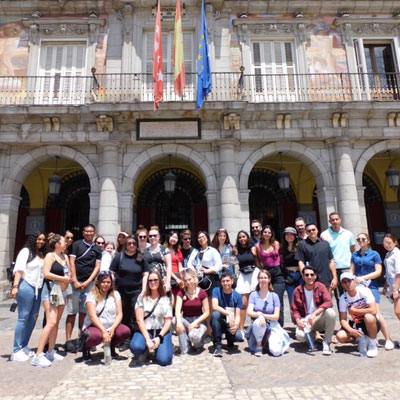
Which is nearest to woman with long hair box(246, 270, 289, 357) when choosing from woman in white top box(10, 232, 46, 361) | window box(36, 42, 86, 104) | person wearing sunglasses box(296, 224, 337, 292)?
person wearing sunglasses box(296, 224, 337, 292)

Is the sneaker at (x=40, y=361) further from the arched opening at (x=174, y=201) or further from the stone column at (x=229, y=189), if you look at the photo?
the arched opening at (x=174, y=201)

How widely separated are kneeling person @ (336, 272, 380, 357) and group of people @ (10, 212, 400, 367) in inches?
0.6

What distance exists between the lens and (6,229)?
10438mm

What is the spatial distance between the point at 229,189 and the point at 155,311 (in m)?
6.47

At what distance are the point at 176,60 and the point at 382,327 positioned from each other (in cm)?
897

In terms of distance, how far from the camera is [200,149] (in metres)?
10.9

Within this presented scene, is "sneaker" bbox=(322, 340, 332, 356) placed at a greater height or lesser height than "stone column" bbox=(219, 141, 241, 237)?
lesser

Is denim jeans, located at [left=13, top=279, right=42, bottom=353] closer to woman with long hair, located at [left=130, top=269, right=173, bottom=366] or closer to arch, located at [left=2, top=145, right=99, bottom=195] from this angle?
woman with long hair, located at [left=130, top=269, right=173, bottom=366]

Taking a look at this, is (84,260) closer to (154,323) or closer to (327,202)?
(154,323)

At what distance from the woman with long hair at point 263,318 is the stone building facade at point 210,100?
5.37 meters

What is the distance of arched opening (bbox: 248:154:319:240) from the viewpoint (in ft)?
45.1

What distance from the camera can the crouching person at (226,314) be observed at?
15.4 feet

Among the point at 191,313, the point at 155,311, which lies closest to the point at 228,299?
the point at 191,313

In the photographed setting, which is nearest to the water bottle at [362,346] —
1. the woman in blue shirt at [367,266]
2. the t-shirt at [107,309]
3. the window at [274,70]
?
the woman in blue shirt at [367,266]
